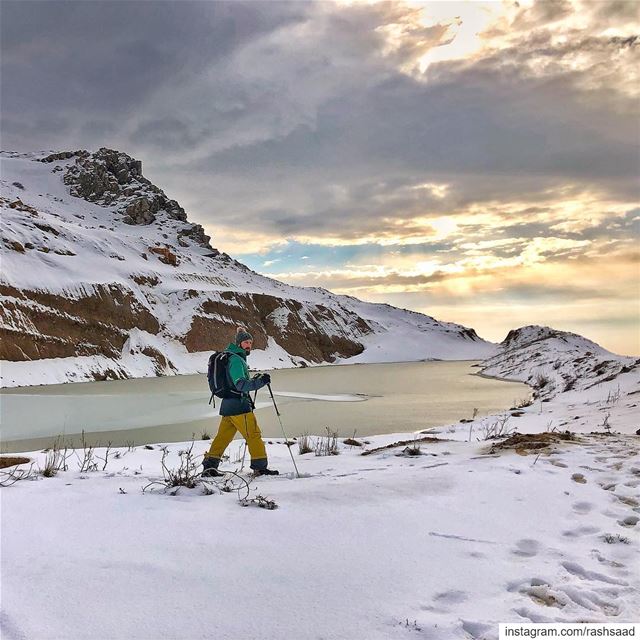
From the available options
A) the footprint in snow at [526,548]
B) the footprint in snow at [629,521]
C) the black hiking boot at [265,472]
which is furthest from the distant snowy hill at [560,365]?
the footprint in snow at [526,548]

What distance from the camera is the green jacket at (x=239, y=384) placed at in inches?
242

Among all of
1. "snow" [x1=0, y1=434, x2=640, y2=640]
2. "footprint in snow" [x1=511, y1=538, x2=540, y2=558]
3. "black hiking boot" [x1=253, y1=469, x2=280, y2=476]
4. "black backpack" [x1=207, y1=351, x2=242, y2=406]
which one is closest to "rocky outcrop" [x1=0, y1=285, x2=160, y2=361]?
"black backpack" [x1=207, y1=351, x2=242, y2=406]

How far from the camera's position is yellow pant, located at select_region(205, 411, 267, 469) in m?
6.22

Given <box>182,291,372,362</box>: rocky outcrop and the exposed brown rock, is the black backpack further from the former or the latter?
the exposed brown rock

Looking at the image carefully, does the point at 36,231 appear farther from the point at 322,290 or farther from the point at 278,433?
the point at 322,290

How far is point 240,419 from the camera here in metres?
6.33

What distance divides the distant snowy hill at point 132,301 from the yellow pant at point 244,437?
3227 cm

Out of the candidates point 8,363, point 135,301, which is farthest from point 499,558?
point 135,301

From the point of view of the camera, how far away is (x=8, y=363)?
34.4 metres

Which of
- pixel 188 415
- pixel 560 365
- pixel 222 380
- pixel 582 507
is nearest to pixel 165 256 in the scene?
pixel 560 365

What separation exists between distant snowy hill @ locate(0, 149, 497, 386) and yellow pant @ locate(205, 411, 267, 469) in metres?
32.3

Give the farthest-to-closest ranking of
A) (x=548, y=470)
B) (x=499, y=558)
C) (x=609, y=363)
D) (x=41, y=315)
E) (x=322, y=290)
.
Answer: (x=322, y=290) < (x=41, y=315) < (x=609, y=363) < (x=548, y=470) < (x=499, y=558)

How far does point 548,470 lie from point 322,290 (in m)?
105

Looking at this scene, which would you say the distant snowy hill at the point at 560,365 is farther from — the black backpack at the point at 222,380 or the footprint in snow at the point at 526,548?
the footprint in snow at the point at 526,548
